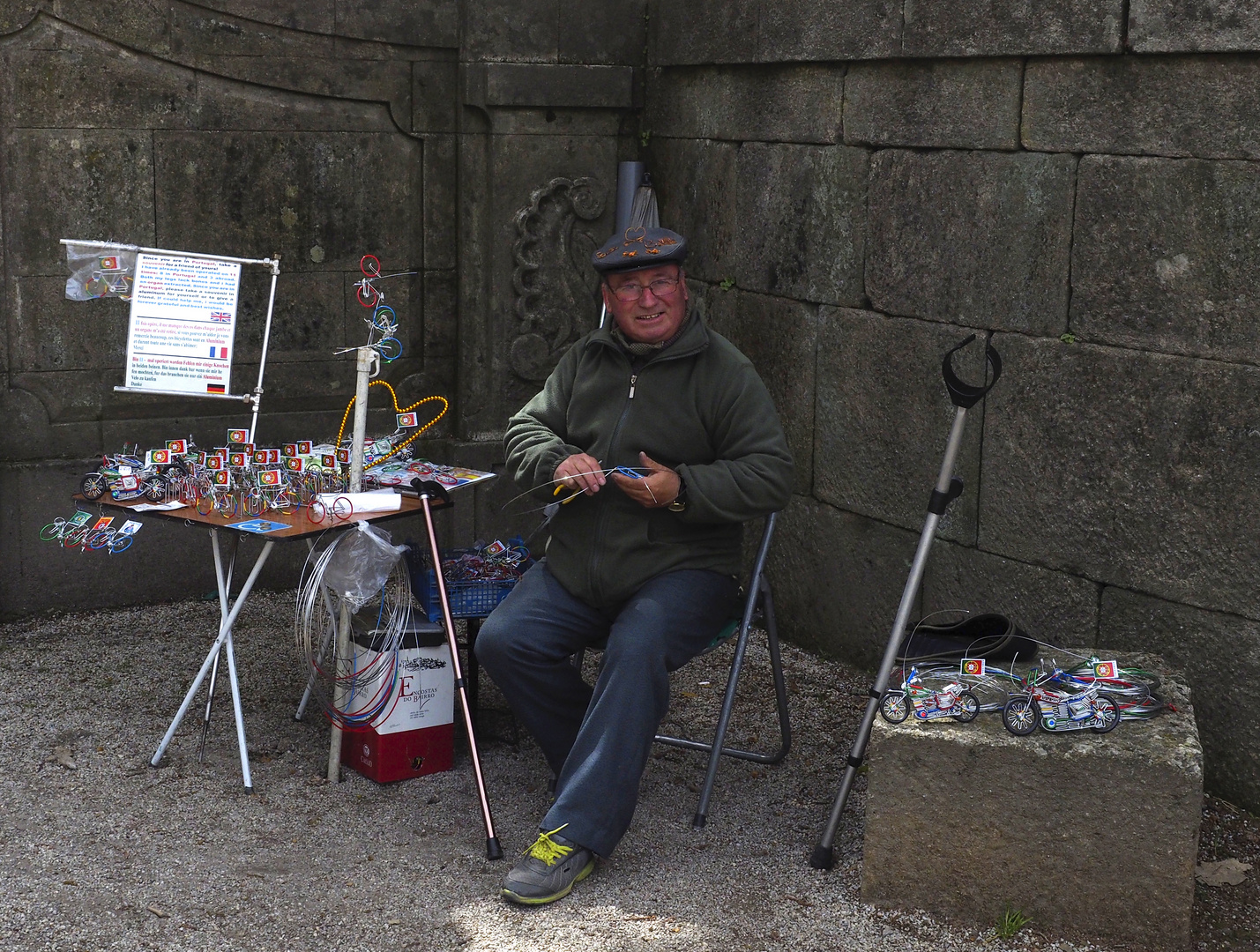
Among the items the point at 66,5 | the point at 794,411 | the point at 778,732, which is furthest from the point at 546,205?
the point at 778,732

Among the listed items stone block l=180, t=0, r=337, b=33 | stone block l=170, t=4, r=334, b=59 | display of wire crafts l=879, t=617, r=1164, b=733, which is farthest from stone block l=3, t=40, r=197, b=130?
display of wire crafts l=879, t=617, r=1164, b=733

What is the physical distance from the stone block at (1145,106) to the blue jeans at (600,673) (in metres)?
1.75

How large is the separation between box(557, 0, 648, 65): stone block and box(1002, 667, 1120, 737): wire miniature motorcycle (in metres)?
3.71

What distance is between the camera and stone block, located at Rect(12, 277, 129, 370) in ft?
18.9

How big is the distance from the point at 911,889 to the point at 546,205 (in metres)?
3.63

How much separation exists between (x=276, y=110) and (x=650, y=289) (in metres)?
2.49

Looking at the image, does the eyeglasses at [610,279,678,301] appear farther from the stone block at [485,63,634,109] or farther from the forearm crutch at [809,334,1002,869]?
the stone block at [485,63,634,109]

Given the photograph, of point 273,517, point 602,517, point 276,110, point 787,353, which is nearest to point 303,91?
point 276,110

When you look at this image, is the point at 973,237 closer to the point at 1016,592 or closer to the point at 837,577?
the point at 1016,592

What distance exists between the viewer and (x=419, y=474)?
475 centimetres

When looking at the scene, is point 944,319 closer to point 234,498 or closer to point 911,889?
point 911,889

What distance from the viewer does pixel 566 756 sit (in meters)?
4.21

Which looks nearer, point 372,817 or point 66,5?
point 372,817

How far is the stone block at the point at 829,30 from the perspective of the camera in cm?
510
